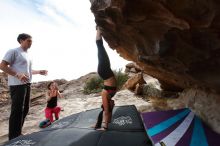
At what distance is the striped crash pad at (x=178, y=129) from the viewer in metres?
5.30

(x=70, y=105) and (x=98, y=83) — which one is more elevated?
(x=98, y=83)

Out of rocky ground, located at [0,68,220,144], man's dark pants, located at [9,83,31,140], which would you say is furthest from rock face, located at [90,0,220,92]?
man's dark pants, located at [9,83,31,140]

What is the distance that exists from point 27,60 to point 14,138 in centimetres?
178

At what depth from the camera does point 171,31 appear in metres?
4.70

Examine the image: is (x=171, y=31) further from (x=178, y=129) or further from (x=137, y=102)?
(x=137, y=102)

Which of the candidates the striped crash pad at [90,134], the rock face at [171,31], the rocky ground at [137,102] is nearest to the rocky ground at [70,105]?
the rocky ground at [137,102]

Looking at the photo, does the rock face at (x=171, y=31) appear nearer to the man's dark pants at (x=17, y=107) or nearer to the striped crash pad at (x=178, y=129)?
the striped crash pad at (x=178, y=129)

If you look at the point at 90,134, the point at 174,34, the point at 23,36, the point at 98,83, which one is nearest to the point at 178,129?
the point at 90,134

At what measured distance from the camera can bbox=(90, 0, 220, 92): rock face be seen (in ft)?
13.6

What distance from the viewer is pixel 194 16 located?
13.7 feet

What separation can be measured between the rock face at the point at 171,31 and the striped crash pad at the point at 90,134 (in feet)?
4.85

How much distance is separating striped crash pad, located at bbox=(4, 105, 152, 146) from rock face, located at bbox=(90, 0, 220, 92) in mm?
1477

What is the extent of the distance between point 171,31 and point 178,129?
2.05m

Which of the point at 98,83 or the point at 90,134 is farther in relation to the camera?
the point at 98,83
